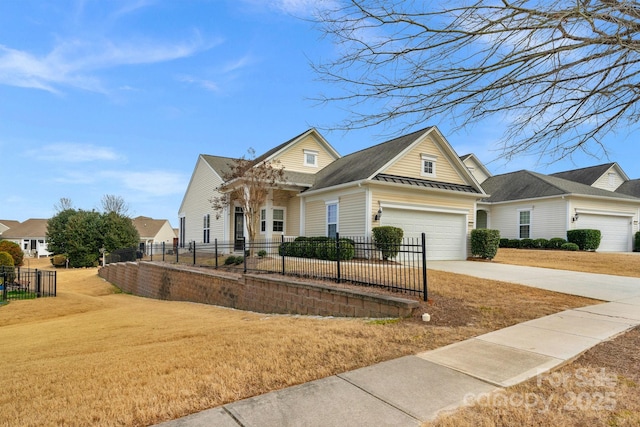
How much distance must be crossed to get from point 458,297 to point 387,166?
9.04 metres

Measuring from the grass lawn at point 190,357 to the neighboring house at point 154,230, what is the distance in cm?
5416

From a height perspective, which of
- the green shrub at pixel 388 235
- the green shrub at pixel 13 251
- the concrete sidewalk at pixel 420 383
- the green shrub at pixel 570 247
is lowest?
the green shrub at pixel 13 251

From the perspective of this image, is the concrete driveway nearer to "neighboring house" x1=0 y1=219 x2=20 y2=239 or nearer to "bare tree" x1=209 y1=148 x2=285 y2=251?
"bare tree" x1=209 y1=148 x2=285 y2=251

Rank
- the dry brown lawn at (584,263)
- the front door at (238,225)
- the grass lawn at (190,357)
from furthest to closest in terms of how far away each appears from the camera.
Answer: the front door at (238,225) → the dry brown lawn at (584,263) → the grass lawn at (190,357)

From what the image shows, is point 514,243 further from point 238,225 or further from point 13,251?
point 13,251

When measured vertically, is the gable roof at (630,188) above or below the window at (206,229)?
above

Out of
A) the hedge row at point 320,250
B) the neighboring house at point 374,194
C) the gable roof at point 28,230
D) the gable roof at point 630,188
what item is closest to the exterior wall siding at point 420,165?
the neighboring house at point 374,194

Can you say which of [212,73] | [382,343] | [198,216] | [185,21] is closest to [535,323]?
[382,343]

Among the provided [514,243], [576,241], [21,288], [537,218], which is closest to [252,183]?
[21,288]

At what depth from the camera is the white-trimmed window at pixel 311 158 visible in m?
22.2

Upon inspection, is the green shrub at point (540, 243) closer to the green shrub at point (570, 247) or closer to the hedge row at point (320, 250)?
the green shrub at point (570, 247)

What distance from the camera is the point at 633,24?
4125 mm

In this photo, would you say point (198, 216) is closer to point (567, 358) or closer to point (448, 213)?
point (448, 213)

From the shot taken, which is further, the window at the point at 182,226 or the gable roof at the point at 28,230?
the gable roof at the point at 28,230
